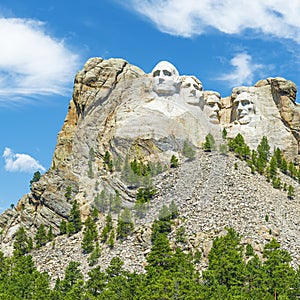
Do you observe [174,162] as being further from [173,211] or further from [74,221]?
[74,221]

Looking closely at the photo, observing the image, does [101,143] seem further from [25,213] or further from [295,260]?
[295,260]

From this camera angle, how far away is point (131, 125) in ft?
306

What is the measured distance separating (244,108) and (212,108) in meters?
4.26

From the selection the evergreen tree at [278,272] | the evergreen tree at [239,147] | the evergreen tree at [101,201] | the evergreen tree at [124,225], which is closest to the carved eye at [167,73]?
the evergreen tree at [239,147]

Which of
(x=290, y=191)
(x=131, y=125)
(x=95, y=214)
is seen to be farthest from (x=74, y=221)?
(x=290, y=191)

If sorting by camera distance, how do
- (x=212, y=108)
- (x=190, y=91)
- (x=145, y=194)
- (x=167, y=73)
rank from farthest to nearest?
(x=212, y=108), (x=190, y=91), (x=167, y=73), (x=145, y=194)

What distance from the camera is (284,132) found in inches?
3900

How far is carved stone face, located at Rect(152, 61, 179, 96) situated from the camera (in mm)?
97312

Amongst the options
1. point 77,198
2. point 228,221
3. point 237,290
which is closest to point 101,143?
point 77,198

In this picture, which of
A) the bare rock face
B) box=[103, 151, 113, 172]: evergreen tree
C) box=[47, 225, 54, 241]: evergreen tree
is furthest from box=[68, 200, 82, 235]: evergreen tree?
box=[103, 151, 113, 172]: evergreen tree

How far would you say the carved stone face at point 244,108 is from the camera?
330 feet

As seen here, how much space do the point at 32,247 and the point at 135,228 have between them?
11485mm

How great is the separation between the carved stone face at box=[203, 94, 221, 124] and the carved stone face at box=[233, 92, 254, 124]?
8.91 feet

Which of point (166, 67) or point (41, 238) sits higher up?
point (166, 67)
